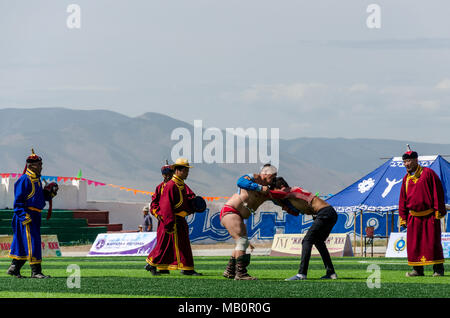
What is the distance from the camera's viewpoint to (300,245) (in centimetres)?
2867

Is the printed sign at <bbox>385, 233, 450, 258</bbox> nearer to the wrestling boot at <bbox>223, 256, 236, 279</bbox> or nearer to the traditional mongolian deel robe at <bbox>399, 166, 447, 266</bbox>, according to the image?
the traditional mongolian deel robe at <bbox>399, 166, 447, 266</bbox>

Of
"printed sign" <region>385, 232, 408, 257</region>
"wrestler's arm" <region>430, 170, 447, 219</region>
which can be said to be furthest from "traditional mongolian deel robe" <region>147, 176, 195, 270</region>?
"printed sign" <region>385, 232, 408, 257</region>

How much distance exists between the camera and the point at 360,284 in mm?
14203

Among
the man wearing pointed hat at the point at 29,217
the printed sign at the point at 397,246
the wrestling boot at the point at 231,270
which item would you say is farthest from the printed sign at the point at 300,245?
the man wearing pointed hat at the point at 29,217

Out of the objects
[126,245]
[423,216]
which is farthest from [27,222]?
[126,245]

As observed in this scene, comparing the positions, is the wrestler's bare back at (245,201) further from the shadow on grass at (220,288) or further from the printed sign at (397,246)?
the printed sign at (397,246)

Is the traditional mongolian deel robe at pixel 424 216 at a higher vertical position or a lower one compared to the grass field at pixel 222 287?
higher

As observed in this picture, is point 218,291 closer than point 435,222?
Yes

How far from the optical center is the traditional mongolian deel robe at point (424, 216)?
16516 millimetres

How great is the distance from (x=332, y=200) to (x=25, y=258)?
53.4 feet

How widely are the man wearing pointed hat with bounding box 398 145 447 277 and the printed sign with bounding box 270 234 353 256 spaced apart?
1086 cm
